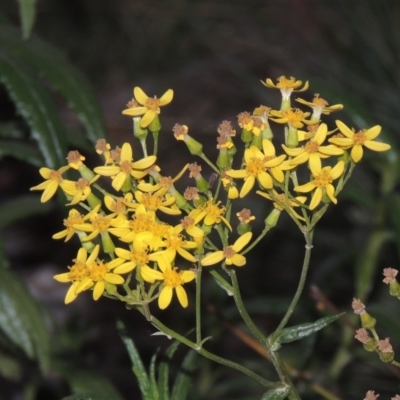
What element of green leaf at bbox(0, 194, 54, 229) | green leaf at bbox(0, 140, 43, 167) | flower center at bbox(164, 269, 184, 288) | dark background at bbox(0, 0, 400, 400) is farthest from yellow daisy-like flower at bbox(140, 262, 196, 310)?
green leaf at bbox(0, 194, 54, 229)

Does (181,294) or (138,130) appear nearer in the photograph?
(181,294)

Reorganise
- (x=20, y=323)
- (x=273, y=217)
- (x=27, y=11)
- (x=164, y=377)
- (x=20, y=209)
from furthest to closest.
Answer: (x=20, y=209) < (x=20, y=323) < (x=27, y=11) < (x=164, y=377) < (x=273, y=217)

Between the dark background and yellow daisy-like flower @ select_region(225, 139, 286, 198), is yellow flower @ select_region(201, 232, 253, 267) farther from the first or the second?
the dark background

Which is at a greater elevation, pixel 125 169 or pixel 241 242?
pixel 125 169

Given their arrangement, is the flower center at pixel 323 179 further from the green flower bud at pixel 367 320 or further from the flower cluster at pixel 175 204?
the green flower bud at pixel 367 320

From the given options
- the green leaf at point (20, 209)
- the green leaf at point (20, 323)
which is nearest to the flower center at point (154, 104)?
the green leaf at point (20, 323)

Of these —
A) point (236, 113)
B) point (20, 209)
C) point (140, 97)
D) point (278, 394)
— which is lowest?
point (278, 394)

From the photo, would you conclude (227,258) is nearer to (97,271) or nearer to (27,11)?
(97,271)

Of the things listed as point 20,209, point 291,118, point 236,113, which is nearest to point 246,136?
point 291,118
